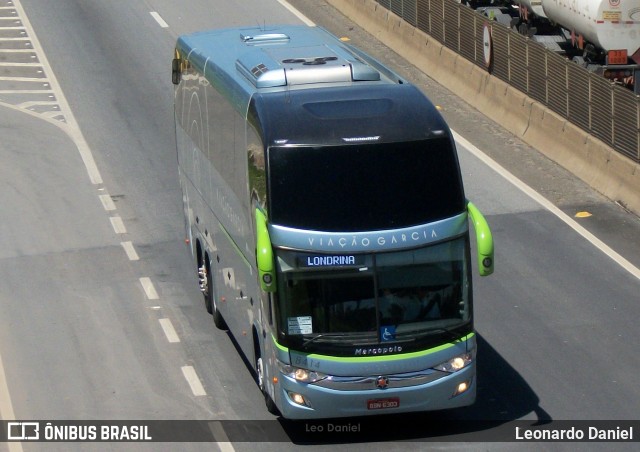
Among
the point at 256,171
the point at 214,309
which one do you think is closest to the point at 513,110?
the point at 214,309

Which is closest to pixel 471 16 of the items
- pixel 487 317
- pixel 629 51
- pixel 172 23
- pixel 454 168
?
pixel 629 51

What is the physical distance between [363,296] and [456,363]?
49.9 inches

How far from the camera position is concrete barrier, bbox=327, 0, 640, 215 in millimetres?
22047

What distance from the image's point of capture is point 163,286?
742 inches

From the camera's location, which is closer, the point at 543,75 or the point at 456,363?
the point at 456,363

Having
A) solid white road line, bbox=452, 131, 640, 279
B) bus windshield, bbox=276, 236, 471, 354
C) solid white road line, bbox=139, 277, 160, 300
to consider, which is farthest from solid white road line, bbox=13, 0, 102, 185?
bus windshield, bbox=276, 236, 471, 354

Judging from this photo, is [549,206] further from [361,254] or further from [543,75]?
[361,254]

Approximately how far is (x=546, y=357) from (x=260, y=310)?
4073 mm

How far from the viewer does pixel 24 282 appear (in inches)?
749

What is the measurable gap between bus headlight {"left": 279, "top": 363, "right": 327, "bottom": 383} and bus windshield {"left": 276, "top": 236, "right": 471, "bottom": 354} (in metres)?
0.26

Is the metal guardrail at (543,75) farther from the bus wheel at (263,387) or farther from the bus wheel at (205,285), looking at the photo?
the bus wheel at (263,387)

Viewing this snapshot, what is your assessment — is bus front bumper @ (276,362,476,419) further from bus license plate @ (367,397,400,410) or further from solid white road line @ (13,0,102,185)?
solid white road line @ (13,0,102,185)

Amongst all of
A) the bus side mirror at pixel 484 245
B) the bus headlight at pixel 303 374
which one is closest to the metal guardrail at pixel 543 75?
the bus side mirror at pixel 484 245

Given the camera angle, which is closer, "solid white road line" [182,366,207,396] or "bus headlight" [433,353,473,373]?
"bus headlight" [433,353,473,373]
